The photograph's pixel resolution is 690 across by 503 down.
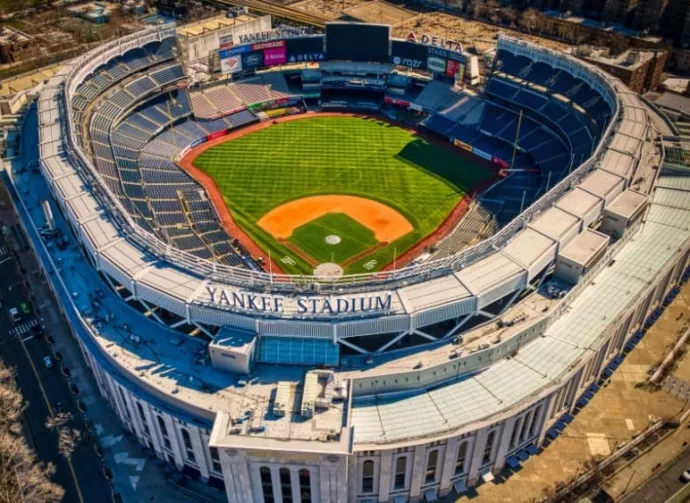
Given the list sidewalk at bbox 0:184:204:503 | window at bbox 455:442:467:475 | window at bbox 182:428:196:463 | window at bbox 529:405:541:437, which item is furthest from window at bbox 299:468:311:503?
window at bbox 529:405:541:437

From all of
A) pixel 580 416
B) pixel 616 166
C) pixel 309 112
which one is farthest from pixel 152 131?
pixel 580 416

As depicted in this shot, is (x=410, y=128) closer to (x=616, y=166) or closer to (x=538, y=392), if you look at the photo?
(x=616, y=166)

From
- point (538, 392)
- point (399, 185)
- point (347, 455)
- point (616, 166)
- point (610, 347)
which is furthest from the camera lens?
point (399, 185)

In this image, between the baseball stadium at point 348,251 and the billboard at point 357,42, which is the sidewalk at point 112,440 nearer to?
the baseball stadium at point 348,251

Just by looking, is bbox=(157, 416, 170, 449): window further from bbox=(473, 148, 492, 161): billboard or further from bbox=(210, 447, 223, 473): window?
bbox=(473, 148, 492, 161): billboard

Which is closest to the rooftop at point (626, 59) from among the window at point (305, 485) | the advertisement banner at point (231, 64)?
the advertisement banner at point (231, 64)
